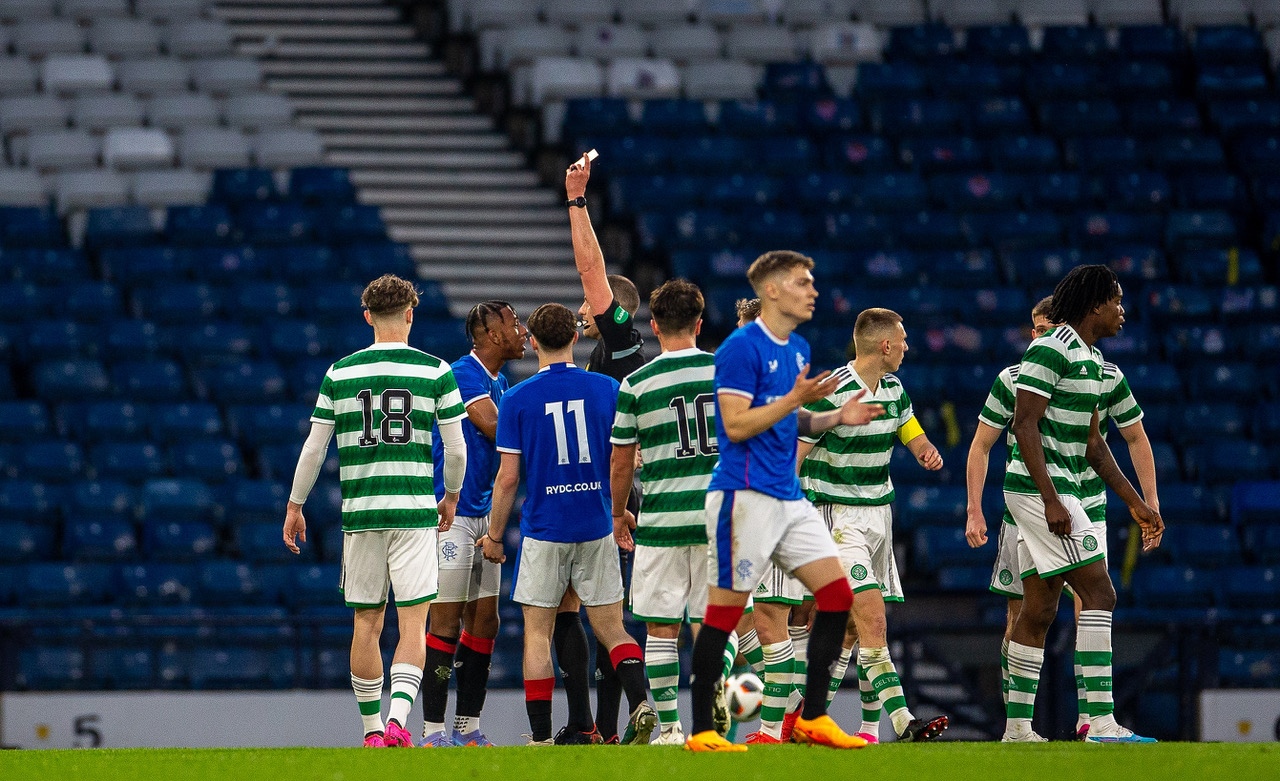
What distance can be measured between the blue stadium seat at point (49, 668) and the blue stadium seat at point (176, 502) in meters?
1.65

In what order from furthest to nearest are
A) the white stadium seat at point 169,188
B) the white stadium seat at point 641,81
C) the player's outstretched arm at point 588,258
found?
the white stadium seat at point 641,81 < the white stadium seat at point 169,188 < the player's outstretched arm at point 588,258

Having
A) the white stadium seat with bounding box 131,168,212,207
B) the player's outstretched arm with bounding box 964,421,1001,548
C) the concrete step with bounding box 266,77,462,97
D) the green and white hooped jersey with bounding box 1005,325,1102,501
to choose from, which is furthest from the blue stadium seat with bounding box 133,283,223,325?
the green and white hooped jersey with bounding box 1005,325,1102,501

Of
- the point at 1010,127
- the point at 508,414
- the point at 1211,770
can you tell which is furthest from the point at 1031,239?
the point at 1211,770

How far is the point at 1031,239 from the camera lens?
1508cm

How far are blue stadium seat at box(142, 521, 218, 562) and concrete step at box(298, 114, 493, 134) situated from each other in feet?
22.4

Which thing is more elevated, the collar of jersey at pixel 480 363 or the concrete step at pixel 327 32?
the concrete step at pixel 327 32

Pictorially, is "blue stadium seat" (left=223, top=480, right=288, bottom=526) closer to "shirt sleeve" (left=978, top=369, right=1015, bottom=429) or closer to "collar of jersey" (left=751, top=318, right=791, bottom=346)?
"shirt sleeve" (left=978, top=369, right=1015, bottom=429)

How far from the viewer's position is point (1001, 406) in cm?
731

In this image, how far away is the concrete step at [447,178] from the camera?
1683 centimetres

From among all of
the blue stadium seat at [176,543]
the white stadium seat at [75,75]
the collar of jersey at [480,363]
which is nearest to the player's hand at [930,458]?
the collar of jersey at [480,363]

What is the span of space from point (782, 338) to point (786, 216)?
926 centimetres

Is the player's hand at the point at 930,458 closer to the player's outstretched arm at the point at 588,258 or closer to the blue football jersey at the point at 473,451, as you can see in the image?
the player's outstretched arm at the point at 588,258

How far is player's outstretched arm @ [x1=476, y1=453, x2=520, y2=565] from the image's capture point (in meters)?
6.82

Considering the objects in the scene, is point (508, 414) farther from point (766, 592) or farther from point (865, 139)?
point (865, 139)
